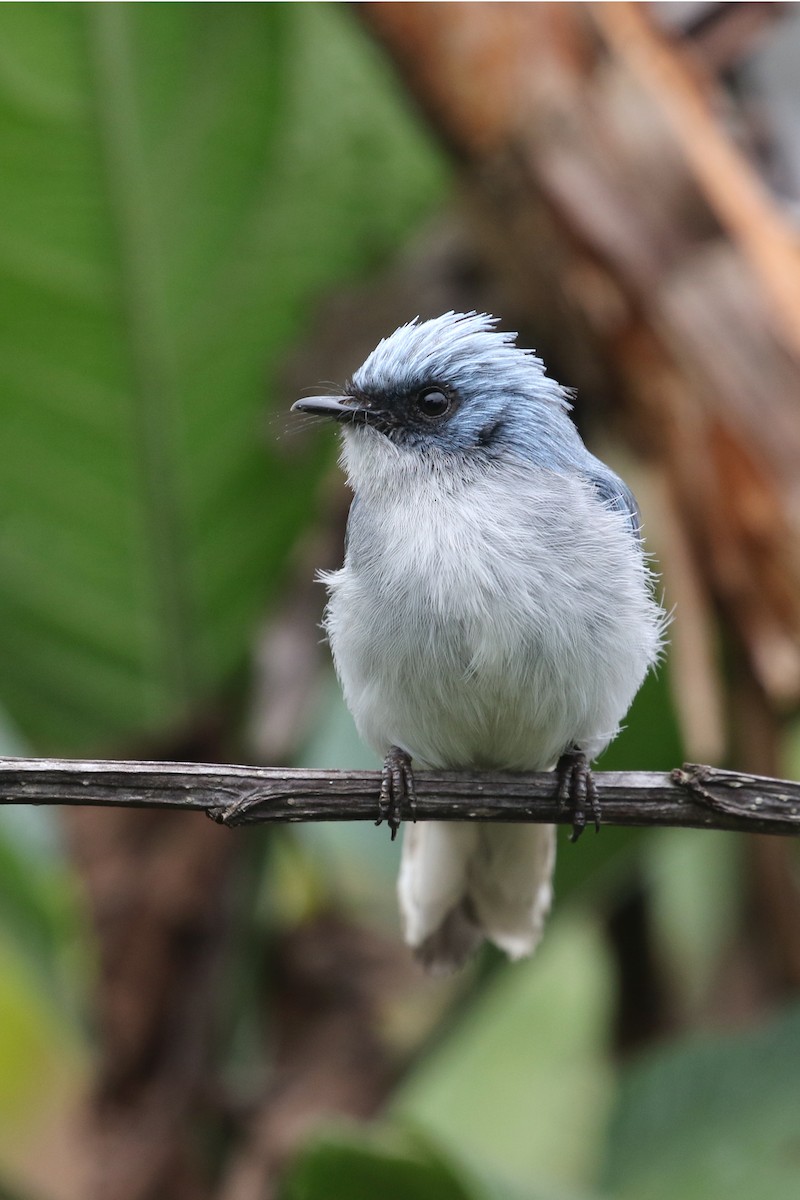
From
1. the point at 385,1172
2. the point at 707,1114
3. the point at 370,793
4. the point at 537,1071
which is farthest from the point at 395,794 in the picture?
the point at 537,1071

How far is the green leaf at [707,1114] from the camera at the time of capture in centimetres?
378

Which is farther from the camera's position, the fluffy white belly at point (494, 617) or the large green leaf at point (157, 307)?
the large green leaf at point (157, 307)

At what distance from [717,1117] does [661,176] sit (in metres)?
2.70

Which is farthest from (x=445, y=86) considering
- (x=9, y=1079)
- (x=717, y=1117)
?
(x=9, y=1079)

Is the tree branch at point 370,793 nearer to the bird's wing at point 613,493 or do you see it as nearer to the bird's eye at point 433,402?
the bird's wing at point 613,493

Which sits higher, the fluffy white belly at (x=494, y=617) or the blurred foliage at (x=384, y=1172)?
the fluffy white belly at (x=494, y=617)

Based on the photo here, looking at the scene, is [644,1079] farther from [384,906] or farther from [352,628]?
[352,628]

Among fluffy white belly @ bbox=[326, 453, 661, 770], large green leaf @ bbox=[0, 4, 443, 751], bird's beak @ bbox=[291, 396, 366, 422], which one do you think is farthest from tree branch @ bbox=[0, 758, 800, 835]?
large green leaf @ bbox=[0, 4, 443, 751]

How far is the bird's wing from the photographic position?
304 cm

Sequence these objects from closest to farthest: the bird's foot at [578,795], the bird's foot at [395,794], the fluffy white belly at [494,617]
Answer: the bird's foot at [395,794] < the bird's foot at [578,795] < the fluffy white belly at [494,617]

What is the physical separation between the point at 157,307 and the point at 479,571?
201 cm

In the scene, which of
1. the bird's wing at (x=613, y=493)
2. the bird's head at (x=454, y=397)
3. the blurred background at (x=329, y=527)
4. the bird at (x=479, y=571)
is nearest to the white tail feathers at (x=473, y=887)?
the bird at (x=479, y=571)

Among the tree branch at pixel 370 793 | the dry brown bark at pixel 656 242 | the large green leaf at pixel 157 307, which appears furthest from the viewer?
the large green leaf at pixel 157 307

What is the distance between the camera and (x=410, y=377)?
2941mm
